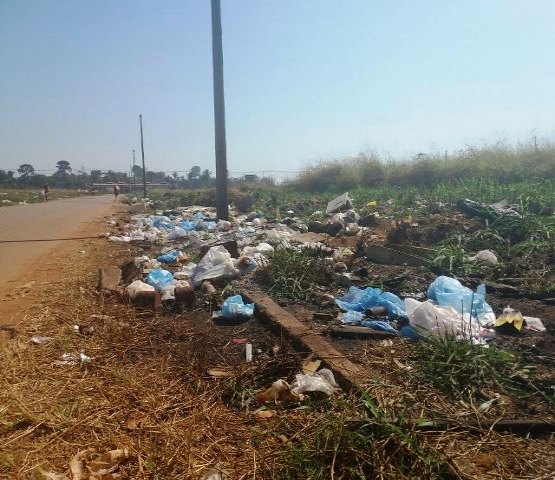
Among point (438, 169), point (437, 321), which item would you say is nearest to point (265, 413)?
point (437, 321)

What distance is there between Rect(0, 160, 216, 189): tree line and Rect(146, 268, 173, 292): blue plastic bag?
1655 inches

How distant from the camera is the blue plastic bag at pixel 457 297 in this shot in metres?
3.68

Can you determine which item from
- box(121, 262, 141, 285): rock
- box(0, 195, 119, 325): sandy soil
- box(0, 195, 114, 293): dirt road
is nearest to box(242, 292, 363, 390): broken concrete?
box(121, 262, 141, 285): rock

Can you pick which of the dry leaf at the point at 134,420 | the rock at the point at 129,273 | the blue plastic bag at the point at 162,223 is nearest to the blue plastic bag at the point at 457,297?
the dry leaf at the point at 134,420

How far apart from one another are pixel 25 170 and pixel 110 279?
52586mm

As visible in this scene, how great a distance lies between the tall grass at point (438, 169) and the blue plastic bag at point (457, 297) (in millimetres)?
10689

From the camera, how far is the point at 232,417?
2.27 meters

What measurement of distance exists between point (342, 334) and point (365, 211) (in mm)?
7978

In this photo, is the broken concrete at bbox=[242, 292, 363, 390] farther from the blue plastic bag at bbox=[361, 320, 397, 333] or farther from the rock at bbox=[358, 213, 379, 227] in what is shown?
the rock at bbox=[358, 213, 379, 227]

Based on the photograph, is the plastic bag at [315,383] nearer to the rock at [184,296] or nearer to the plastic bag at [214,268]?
the rock at [184,296]

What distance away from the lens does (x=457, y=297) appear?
12.5 feet

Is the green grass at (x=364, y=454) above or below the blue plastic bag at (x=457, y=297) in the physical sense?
below

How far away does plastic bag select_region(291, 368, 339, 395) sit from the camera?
2.40 m

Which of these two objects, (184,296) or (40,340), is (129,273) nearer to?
(184,296)
